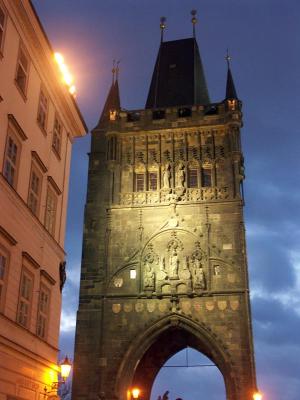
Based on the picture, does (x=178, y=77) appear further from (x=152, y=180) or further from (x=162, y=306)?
(x=162, y=306)

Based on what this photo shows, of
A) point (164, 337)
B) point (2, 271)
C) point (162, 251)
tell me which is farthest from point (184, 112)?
point (2, 271)

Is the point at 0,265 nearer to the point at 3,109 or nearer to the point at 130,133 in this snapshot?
the point at 3,109

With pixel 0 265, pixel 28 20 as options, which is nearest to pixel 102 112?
pixel 28 20

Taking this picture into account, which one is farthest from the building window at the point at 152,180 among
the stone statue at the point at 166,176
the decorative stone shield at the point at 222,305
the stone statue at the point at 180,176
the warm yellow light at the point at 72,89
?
the warm yellow light at the point at 72,89

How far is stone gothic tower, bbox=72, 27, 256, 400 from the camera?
24.7 meters

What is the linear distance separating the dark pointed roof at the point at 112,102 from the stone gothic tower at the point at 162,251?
13cm

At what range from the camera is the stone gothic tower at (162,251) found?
2467 centimetres

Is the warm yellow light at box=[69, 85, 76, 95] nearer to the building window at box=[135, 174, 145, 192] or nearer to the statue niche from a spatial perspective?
the statue niche

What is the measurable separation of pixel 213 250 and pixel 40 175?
13.8 meters

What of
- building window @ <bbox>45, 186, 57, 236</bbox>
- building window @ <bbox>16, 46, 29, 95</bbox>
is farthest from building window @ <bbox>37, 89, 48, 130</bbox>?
building window @ <bbox>45, 186, 57, 236</bbox>

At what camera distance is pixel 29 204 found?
41.5 ft

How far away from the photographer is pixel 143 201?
27547mm

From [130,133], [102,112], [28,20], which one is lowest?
[28,20]

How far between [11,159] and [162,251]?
1524 centimetres
